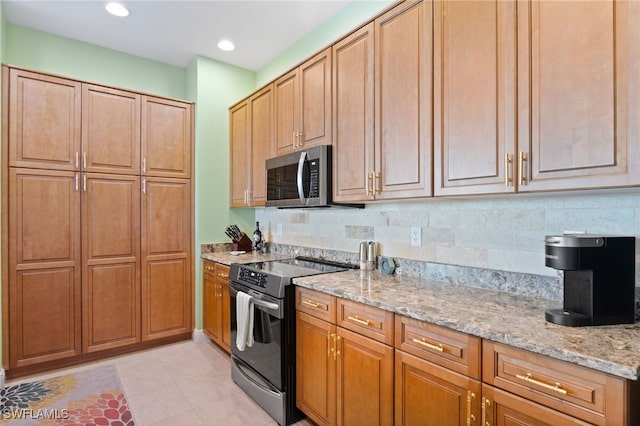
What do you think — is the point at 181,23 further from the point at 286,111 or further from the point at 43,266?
the point at 43,266

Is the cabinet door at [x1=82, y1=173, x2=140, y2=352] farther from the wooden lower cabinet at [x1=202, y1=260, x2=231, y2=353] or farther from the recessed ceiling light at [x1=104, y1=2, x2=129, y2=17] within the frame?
the recessed ceiling light at [x1=104, y1=2, x2=129, y2=17]

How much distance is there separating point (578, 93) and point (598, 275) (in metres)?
0.66

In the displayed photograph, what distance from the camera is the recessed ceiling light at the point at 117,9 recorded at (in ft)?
8.72

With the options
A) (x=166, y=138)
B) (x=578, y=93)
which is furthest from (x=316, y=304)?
(x=166, y=138)

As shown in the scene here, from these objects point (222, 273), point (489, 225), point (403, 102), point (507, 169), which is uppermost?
point (403, 102)

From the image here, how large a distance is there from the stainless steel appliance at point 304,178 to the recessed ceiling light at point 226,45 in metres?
1.32

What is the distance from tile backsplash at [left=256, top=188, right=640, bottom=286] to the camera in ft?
4.74

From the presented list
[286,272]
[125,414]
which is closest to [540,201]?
[286,272]

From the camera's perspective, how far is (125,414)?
A: 2256 millimetres

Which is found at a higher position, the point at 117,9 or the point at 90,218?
the point at 117,9

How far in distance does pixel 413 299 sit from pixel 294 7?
7.94ft

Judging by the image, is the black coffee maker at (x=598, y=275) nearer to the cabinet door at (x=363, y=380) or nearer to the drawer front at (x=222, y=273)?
the cabinet door at (x=363, y=380)

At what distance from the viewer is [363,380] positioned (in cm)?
167

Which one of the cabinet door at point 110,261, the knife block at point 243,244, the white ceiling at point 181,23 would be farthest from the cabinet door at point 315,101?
the cabinet door at point 110,261
